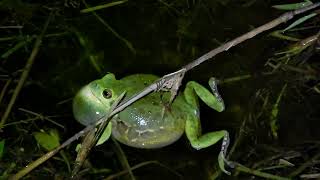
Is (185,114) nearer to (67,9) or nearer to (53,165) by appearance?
(53,165)

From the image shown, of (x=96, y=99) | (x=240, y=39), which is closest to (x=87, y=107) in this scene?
(x=96, y=99)

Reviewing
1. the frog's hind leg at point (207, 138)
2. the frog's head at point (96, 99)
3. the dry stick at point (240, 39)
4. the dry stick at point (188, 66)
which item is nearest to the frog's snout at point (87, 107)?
the frog's head at point (96, 99)

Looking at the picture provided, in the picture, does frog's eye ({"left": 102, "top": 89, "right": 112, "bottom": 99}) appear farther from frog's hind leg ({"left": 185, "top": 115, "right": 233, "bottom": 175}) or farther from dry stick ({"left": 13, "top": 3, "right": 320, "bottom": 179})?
frog's hind leg ({"left": 185, "top": 115, "right": 233, "bottom": 175})

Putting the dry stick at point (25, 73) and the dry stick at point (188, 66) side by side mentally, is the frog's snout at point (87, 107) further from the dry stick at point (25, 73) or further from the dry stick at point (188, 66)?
the dry stick at point (25, 73)

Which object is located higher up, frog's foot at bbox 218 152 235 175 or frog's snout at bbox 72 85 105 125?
frog's snout at bbox 72 85 105 125

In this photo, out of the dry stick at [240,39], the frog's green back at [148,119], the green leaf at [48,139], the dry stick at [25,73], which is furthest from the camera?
Answer: the dry stick at [25,73]

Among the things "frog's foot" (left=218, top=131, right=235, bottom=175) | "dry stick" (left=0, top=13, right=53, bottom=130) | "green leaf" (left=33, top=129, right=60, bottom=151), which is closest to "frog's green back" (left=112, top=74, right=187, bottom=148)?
"frog's foot" (left=218, top=131, right=235, bottom=175)

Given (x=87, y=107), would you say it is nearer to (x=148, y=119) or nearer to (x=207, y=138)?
(x=148, y=119)

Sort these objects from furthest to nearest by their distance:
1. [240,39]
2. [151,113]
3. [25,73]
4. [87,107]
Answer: [25,73] → [87,107] → [151,113] → [240,39]
